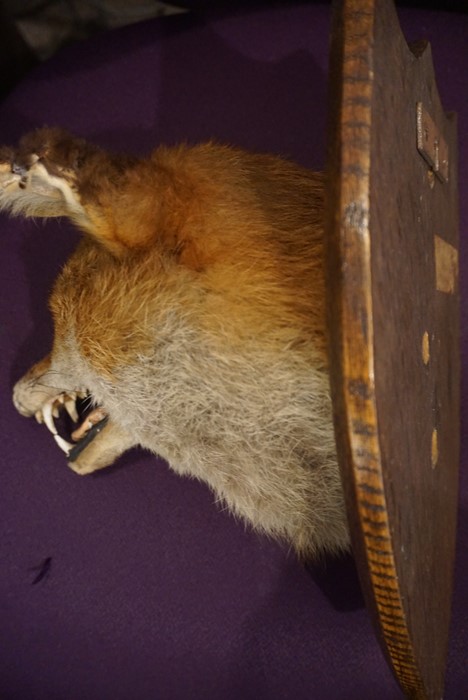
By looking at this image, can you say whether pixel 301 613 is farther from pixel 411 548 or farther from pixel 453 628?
pixel 411 548

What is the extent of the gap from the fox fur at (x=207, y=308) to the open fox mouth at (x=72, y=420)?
0.94 feet

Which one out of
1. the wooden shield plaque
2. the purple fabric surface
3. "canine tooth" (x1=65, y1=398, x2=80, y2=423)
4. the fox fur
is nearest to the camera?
the wooden shield plaque

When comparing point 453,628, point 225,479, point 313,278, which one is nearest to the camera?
point 313,278

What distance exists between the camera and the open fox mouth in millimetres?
1268

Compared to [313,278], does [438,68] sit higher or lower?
higher

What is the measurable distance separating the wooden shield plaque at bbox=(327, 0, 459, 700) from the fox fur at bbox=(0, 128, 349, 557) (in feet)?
0.42

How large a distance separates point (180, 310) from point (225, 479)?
254 mm

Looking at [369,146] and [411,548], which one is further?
[411,548]

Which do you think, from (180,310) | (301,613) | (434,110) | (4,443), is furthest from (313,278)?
(4,443)

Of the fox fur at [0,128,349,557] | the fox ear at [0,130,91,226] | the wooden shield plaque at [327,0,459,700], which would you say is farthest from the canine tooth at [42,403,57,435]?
the wooden shield plaque at [327,0,459,700]

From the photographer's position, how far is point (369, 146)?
0.60m

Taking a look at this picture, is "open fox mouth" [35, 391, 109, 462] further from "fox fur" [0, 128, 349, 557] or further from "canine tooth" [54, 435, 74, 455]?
"fox fur" [0, 128, 349, 557]

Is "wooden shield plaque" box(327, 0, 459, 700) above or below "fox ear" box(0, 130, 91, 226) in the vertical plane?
below

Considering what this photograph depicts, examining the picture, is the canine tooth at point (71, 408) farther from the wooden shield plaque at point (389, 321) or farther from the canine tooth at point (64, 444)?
the wooden shield plaque at point (389, 321)
